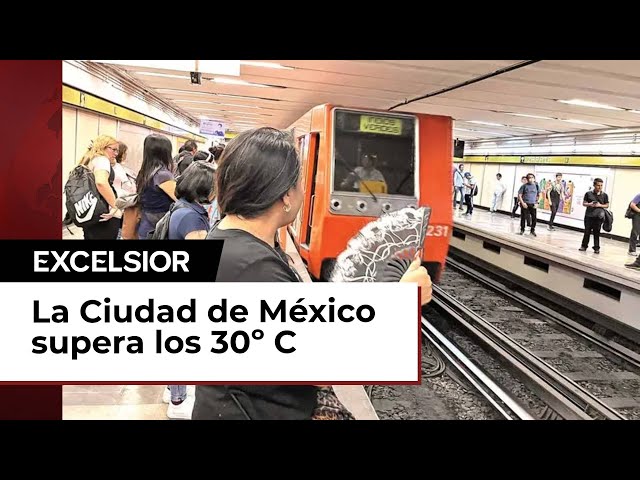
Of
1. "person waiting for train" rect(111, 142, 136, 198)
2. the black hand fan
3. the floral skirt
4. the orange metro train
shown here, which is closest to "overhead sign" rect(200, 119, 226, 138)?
the orange metro train

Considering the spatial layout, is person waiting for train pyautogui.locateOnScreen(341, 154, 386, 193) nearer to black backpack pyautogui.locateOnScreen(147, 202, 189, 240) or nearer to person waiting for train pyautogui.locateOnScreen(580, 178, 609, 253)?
black backpack pyautogui.locateOnScreen(147, 202, 189, 240)

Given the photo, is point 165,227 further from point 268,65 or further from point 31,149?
point 268,65

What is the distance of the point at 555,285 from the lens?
856 centimetres

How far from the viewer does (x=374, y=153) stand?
5.36m

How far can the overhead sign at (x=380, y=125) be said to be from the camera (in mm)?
5312

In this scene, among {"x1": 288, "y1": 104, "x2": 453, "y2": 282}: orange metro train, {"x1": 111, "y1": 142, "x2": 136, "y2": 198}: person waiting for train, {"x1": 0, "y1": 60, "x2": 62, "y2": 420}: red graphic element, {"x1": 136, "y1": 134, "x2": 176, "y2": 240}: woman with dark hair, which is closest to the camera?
{"x1": 0, "y1": 60, "x2": 62, "y2": 420}: red graphic element

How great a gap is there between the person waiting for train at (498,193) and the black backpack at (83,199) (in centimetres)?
1467

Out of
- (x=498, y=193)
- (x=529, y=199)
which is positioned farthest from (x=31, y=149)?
(x=498, y=193)

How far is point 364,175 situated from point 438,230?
0.95 m

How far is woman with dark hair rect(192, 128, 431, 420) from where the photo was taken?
1597mm

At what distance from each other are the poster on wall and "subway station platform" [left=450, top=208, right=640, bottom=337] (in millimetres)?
696
